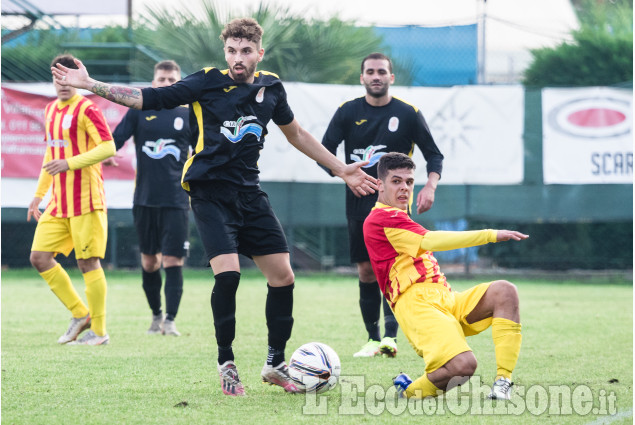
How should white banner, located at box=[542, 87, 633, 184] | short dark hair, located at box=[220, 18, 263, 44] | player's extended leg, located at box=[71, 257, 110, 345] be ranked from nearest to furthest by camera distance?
short dark hair, located at box=[220, 18, 263, 44]
player's extended leg, located at box=[71, 257, 110, 345]
white banner, located at box=[542, 87, 633, 184]

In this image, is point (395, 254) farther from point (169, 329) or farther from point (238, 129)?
point (169, 329)

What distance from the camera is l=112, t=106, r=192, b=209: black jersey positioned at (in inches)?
317

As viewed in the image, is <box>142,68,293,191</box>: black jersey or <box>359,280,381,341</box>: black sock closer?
<box>142,68,293,191</box>: black jersey

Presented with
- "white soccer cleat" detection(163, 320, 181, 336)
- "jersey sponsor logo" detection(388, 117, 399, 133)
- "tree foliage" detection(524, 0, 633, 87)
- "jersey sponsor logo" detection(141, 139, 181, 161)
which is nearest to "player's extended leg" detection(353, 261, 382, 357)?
"jersey sponsor logo" detection(388, 117, 399, 133)

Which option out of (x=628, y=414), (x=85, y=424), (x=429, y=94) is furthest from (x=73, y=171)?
(x=429, y=94)

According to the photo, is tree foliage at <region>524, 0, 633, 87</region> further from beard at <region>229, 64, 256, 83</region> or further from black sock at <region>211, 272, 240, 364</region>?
black sock at <region>211, 272, 240, 364</region>

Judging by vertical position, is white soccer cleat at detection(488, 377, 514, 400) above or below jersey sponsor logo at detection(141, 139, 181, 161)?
below

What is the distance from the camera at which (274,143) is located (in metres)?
13.8

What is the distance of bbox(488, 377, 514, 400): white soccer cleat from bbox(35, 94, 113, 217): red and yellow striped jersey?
380 centimetres

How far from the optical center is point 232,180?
5047mm

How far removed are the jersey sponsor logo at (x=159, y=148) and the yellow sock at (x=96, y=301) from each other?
139cm

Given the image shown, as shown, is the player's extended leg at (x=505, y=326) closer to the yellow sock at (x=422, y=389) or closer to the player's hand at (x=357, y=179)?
the yellow sock at (x=422, y=389)

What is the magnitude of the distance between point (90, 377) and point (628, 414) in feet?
10.3

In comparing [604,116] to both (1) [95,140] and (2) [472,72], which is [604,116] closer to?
(2) [472,72]
